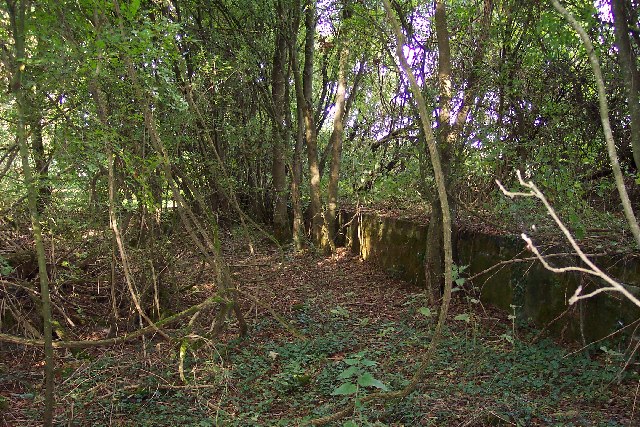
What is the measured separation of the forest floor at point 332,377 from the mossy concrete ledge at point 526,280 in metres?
0.22

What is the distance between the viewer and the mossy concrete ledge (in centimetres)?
440

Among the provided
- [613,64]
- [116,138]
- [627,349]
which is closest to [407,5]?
[613,64]

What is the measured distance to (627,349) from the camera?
386cm

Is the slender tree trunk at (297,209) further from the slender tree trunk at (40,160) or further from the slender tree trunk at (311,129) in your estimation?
the slender tree trunk at (40,160)

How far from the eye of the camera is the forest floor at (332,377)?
3795 mm

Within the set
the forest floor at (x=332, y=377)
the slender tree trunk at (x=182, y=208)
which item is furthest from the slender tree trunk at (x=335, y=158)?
the slender tree trunk at (x=182, y=208)

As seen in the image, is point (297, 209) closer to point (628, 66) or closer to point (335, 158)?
point (335, 158)

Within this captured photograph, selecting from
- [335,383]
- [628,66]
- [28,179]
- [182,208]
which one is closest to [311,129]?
[182,208]

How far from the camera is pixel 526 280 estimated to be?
5484 mm

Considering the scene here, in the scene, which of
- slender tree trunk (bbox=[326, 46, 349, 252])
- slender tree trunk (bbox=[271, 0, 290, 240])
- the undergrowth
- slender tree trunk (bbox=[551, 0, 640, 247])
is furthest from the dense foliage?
slender tree trunk (bbox=[551, 0, 640, 247])

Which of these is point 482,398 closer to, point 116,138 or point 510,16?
point 116,138

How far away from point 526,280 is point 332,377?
2460 mm

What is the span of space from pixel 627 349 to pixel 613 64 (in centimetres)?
300

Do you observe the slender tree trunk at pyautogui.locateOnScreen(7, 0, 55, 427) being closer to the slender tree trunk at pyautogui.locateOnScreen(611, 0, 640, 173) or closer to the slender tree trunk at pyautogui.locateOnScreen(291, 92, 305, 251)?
the slender tree trunk at pyautogui.locateOnScreen(611, 0, 640, 173)
